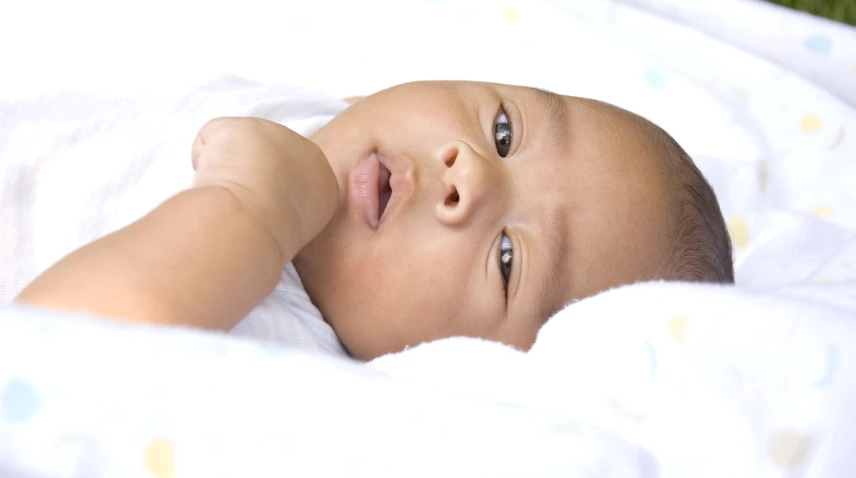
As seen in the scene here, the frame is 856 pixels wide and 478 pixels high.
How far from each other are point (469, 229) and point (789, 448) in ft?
1.43

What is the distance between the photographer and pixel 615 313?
0.85m

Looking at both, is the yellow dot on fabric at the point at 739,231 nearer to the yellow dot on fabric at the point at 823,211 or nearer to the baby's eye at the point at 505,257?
the yellow dot on fabric at the point at 823,211

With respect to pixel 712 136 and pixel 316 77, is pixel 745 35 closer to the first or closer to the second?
pixel 712 136

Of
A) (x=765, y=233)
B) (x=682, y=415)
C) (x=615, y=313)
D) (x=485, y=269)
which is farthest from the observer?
(x=765, y=233)

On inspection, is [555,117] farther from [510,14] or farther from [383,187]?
[510,14]

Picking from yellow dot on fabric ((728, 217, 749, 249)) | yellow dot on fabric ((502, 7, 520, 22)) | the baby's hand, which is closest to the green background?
yellow dot on fabric ((502, 7, 520, 22))

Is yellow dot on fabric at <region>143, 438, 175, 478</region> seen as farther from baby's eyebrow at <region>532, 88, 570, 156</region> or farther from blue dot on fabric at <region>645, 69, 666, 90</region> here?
blue dot on fabric at <region>645, 69, 666, 90</region>

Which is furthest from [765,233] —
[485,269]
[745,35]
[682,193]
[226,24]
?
[226,24]

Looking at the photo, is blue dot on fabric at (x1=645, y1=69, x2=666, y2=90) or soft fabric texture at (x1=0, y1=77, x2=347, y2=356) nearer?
soft fabric texture at (x1=0, y1=77, x2=347, y2=356)

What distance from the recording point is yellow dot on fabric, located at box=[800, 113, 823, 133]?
155cm

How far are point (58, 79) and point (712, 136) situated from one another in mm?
1072

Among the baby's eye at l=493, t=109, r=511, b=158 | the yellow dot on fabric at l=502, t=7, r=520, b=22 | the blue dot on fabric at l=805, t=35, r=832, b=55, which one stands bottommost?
the baby's eye at l=493, t=109, r=511, b=158

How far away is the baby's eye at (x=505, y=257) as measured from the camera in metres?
1.06

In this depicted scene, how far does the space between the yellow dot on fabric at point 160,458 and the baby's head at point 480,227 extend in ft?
1.49
